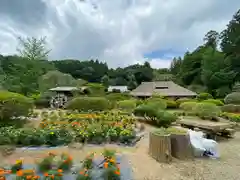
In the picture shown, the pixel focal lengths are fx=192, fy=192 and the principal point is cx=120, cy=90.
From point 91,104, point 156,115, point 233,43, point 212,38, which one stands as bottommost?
point 156,115

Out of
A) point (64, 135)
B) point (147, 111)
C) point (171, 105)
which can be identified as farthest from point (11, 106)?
point (171, 105)

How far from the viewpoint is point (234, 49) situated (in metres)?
30.4

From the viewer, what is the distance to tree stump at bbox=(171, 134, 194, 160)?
4719 mm

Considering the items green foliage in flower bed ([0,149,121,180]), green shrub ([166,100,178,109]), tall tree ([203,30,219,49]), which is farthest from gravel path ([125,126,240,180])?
tall tree ([203,30,219,49])

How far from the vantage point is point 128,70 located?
45.0 metres

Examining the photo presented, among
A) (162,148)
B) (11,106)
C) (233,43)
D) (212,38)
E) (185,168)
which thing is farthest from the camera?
(212,38)

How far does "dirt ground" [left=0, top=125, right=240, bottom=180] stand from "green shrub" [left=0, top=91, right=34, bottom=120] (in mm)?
3528

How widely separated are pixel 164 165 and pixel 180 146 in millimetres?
783

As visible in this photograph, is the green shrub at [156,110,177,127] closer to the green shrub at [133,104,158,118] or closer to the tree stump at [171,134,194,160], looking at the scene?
the green shrub at [133,104,158,118]

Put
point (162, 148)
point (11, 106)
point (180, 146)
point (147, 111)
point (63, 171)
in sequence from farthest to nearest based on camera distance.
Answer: point (147, 111) → point (11, 106) → point (180, 146) → point (162, 148) → point (63, 171)

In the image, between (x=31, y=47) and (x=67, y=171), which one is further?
(x=31, y=47)

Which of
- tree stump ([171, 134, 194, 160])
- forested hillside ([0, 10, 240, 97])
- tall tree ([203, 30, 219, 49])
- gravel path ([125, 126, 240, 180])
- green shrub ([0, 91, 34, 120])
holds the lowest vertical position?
gravel path ([125, 126, 240, 180])

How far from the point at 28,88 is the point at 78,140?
18330mm

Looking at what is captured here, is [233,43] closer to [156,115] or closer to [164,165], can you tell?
[156,115]
